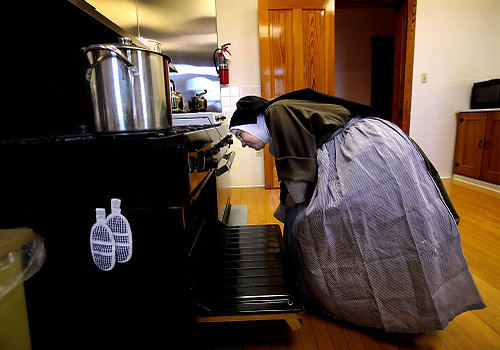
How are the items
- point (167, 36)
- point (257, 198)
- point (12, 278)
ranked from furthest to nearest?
1. point (257, 198)
2. point (167, 36)
3. point (12, 278)

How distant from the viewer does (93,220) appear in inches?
31.8

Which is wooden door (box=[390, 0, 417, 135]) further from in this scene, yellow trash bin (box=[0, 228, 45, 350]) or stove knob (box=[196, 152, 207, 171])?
yellow trash bin (box=[0, 228, 45, 350])

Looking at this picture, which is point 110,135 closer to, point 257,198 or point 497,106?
point 257,198

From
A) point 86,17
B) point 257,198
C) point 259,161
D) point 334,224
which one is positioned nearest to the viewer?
point 334,224

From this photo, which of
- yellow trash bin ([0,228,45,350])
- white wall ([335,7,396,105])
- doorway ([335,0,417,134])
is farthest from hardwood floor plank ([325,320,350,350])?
white wall ([335,7,396,105])

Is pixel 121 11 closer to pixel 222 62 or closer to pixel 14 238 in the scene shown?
pixel 222 62

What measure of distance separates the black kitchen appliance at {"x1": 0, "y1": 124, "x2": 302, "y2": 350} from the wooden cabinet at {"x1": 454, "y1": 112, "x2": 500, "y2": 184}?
129 inches

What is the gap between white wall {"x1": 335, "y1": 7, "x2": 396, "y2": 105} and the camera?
5059 mm

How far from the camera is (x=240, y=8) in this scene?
124 inches

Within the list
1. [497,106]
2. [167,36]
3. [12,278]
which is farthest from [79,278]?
[497,106]

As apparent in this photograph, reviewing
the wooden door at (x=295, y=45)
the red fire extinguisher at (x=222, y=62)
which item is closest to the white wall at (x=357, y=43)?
the wooden door at (x=295, y=45)

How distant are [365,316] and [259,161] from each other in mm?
2442

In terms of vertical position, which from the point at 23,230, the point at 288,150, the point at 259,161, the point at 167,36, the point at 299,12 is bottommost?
the point at 259,161

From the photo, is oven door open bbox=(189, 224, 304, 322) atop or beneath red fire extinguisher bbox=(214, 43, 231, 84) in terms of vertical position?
beneath
